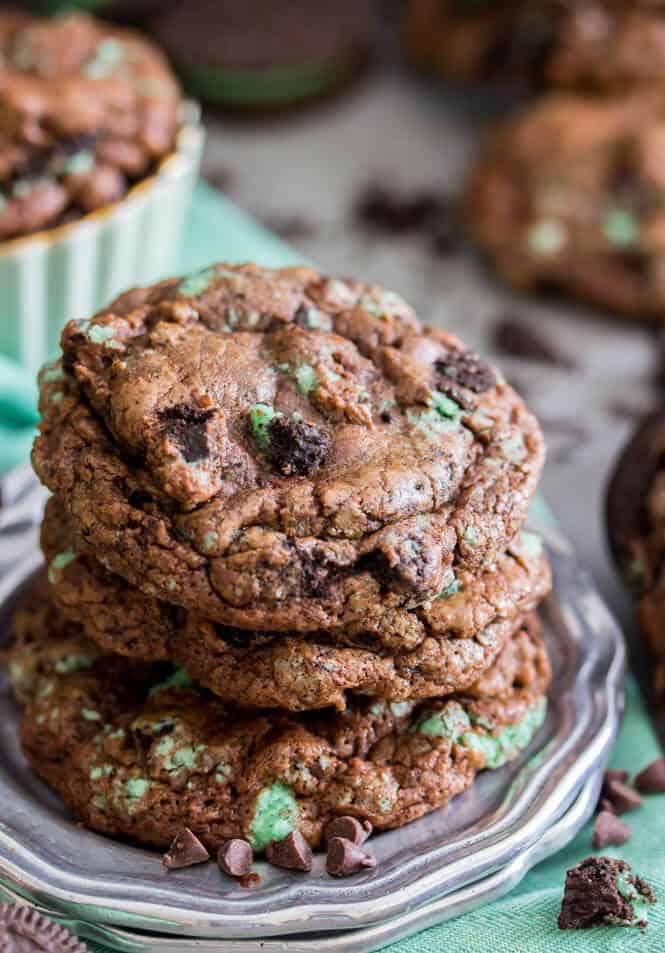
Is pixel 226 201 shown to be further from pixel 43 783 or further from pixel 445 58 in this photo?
pixel 43 783

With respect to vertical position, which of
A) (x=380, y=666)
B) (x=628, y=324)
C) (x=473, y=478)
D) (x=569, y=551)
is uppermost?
(x=473, y=478)

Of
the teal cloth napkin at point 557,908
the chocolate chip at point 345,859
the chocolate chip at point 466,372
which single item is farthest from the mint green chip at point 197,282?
the teal cloth napkin at point 557,908

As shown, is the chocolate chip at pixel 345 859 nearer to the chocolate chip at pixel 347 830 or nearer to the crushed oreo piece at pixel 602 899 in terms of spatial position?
the chocolate chip at pixel 347 830

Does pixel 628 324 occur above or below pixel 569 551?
below

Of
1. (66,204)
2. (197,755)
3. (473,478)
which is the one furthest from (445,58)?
(197,755)

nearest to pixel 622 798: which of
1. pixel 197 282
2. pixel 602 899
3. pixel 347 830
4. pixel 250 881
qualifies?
pixel 602 899

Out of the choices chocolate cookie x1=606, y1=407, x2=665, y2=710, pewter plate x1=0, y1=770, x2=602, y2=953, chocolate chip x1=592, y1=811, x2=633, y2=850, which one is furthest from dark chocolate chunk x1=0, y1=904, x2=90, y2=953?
chocolate cookie x1=606, y1=407, x2=665, y2=710
